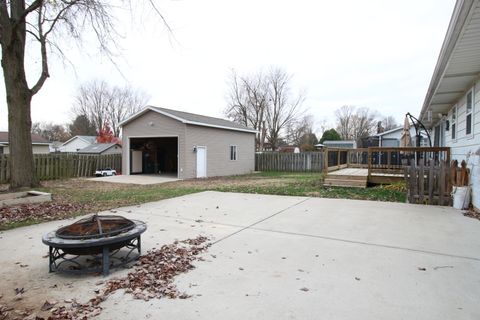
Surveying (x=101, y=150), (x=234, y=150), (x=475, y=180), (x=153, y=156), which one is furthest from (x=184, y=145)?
(x=101, y=150)

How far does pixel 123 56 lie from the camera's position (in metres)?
9.58

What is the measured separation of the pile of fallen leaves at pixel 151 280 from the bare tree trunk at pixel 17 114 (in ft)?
28.5

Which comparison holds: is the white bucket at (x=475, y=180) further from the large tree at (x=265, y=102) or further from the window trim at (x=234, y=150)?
the large tree at (x=265, y=102)

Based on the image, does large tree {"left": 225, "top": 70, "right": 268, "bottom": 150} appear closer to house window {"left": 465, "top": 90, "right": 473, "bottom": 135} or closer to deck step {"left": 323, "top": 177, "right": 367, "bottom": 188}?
deck step {"left": 323, "top": 177, "right": 367, "bottom": 188}

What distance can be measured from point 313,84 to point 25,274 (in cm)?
3674

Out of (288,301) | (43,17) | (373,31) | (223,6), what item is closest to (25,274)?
(288,301)

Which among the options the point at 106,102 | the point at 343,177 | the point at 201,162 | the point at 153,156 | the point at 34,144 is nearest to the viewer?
the point at 343,177

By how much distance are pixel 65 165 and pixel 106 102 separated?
3403 cm

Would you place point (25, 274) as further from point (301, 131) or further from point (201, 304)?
point (301, 131)

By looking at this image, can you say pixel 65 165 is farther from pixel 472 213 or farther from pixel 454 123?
pixel 454 123

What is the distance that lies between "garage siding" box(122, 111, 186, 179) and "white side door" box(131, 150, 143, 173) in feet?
2.07

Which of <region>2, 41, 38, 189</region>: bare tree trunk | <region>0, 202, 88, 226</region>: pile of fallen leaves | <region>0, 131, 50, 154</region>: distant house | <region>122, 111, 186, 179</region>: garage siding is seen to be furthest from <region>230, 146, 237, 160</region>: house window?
<region>0, 131, 50, 154</region>: distant house

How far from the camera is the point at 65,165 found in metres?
17.0

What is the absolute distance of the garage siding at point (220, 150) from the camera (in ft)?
58.0
